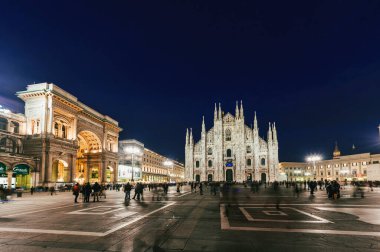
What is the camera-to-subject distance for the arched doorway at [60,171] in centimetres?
5046

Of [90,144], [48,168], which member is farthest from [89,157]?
[48,168]

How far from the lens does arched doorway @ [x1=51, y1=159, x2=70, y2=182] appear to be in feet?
166

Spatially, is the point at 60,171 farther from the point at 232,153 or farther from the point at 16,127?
the point at 232,153

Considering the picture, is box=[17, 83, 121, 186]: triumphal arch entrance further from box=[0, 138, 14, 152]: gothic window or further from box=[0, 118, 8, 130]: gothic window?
box=[0, 118, 8, 130]: gothic window

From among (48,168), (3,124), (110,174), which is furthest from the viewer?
(110,174)

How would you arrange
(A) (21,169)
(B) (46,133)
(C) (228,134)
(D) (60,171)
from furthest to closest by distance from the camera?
(C) (228,134)
(D) (60,171)
(B) (46,133)
(A) (21,169)

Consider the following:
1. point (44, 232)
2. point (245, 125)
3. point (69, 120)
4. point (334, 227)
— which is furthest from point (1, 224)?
point (245, 125)

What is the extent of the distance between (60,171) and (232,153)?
53.5 meters

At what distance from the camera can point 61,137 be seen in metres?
50.7

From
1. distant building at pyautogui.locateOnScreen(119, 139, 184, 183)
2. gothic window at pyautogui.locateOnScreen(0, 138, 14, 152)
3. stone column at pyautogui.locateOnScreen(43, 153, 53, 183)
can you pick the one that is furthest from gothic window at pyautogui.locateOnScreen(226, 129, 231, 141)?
gothic window at pyautogui.locateOnScreen(0, 138, 14, 152)

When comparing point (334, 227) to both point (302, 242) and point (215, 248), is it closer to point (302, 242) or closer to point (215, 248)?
point (302, 242)

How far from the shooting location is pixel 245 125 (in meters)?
92.5

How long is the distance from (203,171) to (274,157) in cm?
2267

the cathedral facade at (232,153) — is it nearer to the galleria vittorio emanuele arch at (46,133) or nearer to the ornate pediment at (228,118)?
the ornate pediment at (228,118)
